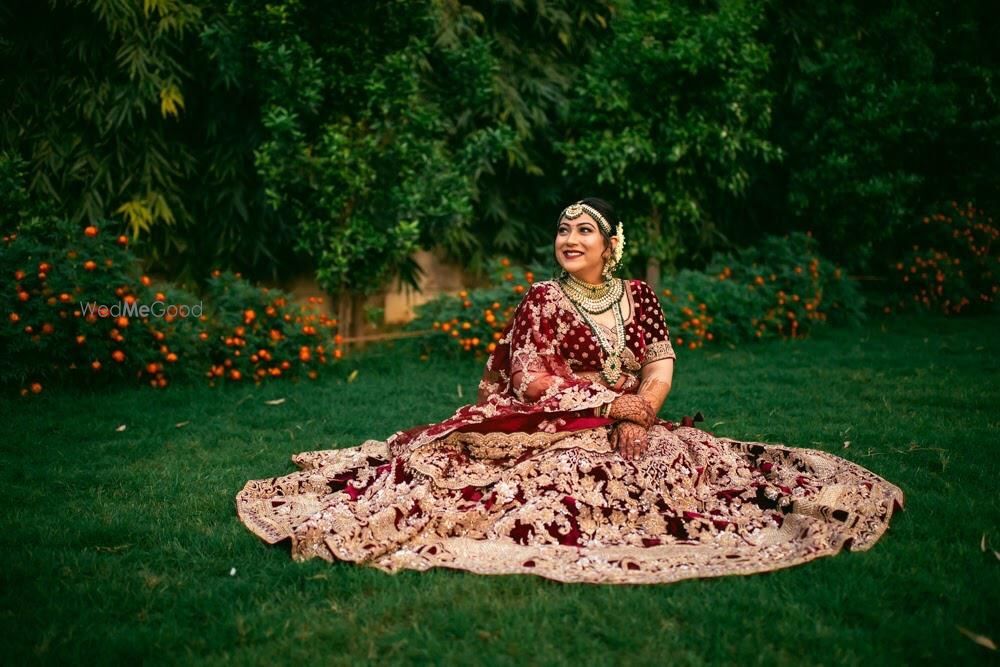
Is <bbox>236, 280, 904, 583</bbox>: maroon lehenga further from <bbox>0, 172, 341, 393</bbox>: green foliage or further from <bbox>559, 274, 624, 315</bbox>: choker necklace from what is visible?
<bbox>0, 172, 341, 393</bbox>: green foliage

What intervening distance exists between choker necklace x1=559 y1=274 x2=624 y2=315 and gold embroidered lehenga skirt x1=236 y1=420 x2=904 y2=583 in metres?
0.65

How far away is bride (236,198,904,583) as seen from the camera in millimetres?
3182

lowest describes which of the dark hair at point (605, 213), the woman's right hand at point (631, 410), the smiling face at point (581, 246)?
the woman's right hand at point (631, 410)

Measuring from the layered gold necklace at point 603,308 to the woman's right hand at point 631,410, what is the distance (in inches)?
10.4

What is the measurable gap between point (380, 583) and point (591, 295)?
1751 mm

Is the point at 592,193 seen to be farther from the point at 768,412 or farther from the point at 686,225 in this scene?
the point at 768,412

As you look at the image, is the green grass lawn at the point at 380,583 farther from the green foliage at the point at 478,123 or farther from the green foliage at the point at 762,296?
the green foliage at the point at 762,296

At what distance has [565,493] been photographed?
341 centimetres

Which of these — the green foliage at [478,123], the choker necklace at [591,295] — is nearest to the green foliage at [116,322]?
the green foliage at [478,123]

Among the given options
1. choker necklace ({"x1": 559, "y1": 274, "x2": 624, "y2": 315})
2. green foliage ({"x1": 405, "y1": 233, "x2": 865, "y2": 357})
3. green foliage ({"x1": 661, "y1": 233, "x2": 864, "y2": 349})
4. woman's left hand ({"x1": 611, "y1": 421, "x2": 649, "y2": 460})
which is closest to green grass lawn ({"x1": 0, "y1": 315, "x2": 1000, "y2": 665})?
woman's left hand ({"x1": 611, "y1": 421, "x2": 649, "y2": 460})

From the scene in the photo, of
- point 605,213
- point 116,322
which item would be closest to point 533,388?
point 605,213

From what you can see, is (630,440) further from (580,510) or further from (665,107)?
(665,107)

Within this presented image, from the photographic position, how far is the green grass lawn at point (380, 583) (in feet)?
8.28

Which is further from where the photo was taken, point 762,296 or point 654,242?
point 654,242
